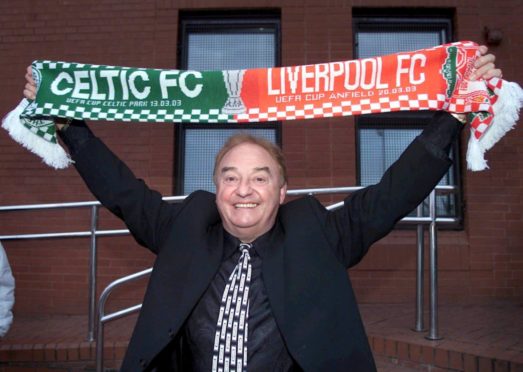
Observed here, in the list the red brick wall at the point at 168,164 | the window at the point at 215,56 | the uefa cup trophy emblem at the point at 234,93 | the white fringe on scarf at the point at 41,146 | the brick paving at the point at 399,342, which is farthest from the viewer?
the window at the point at 215,56

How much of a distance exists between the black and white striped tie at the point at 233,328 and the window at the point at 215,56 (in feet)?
9.80

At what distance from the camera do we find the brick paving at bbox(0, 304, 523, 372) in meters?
2.80

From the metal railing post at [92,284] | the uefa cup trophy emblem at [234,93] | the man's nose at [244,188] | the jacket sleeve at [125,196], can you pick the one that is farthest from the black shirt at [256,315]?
the metal railing post at [92,284]

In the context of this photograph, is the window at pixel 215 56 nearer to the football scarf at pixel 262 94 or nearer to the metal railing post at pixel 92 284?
the metal railing post at pixel 92 284

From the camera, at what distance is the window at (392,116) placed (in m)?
4.60

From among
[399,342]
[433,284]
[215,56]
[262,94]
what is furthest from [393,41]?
[399,342]

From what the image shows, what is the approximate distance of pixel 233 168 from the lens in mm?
1942

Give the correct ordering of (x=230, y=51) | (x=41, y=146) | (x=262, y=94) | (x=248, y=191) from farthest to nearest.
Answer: (x=230, y=51) → (x=262, y=94) → (x=41, y=146) → (x=248, y=191)

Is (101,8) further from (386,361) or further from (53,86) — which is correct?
(386,361)

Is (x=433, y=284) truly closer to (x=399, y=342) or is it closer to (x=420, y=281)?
(x=420, y=281)

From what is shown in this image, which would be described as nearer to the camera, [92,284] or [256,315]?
[256,315]

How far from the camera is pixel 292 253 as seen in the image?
1773 mm

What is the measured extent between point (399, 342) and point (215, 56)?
3.25 metres

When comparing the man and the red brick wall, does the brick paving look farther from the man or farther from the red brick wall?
the man
